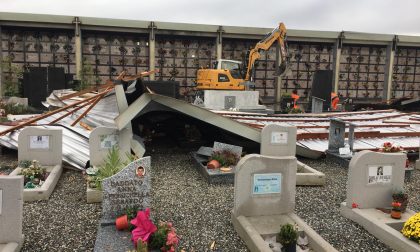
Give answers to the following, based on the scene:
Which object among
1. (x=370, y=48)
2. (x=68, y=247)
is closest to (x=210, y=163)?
(x=68, y=247)

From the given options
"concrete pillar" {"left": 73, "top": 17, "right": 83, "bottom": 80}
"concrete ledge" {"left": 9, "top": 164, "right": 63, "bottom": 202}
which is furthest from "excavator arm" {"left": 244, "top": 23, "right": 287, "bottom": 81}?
"concrete ledge" {"left": 9, "top": 164, "right": 63, "bottom": 202}

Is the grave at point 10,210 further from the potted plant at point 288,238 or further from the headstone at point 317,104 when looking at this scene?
the headstone at point 317,104

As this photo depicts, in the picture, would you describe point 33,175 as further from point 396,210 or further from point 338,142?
point 338,142

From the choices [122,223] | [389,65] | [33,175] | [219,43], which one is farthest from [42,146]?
[389,65]

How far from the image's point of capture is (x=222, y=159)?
7348 mm

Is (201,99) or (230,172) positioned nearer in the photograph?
(230,172)

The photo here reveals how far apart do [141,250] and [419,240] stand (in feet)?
10.5

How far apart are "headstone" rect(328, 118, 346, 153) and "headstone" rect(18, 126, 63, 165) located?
6.25m

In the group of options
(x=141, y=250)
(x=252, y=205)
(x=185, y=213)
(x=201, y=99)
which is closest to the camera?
(x=141, y=250)

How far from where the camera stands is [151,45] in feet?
73.5

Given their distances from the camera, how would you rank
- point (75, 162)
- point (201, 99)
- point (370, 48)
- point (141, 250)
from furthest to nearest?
point (370, 48)
point (201, 99)
point (75, 162)
point (141, 250)

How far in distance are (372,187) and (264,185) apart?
5.69 feet

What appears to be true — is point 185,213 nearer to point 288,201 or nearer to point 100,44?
point 288,201

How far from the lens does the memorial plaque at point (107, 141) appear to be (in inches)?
Answer: 281
